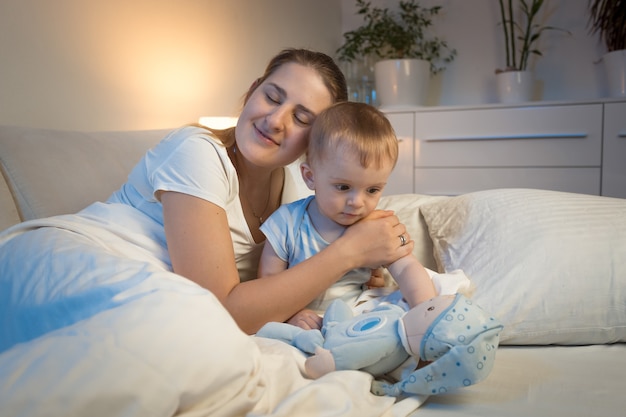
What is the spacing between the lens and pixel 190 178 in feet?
3.38

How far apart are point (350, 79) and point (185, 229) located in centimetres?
308

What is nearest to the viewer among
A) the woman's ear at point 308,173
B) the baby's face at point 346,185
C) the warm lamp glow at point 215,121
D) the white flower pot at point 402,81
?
the baby's face at point 346,185

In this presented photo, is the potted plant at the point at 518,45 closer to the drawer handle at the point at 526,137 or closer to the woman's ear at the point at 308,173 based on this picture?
the drawer handle at the point at 526,137

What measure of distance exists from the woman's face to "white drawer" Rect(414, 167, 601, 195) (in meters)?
2.08

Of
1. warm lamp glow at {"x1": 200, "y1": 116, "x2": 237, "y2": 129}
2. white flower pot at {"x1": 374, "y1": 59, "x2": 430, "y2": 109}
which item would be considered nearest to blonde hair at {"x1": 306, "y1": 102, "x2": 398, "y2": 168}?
warm lamp glow at {"x1": 200, "y1": 116, "x2": 237, "y2": 129}

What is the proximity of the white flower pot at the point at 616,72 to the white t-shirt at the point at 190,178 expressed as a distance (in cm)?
267

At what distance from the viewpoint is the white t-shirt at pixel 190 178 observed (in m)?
1.03

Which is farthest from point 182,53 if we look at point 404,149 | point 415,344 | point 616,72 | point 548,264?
point 616,72

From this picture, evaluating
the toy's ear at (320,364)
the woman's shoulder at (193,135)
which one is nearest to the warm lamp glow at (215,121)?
the woman's shoulder at (193,135)

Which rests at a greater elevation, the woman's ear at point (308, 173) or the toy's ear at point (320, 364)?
the woman's ear at point (308, 173)

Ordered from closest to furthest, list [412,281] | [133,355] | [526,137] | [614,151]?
[133,355] → [412,281] → [614,151] → [526,137]

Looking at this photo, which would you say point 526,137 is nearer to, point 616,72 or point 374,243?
point 616,72

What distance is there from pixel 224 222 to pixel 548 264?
2.20 ft

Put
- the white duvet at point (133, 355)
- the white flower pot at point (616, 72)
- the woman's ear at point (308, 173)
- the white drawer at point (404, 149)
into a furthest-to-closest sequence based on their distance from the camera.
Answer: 1. the white drawer at point (404, 149)
2. the white flower pot at point (616, 72)
3. the woman's ear at point (308, 173)
4. the white duvet at point (133, 355)
